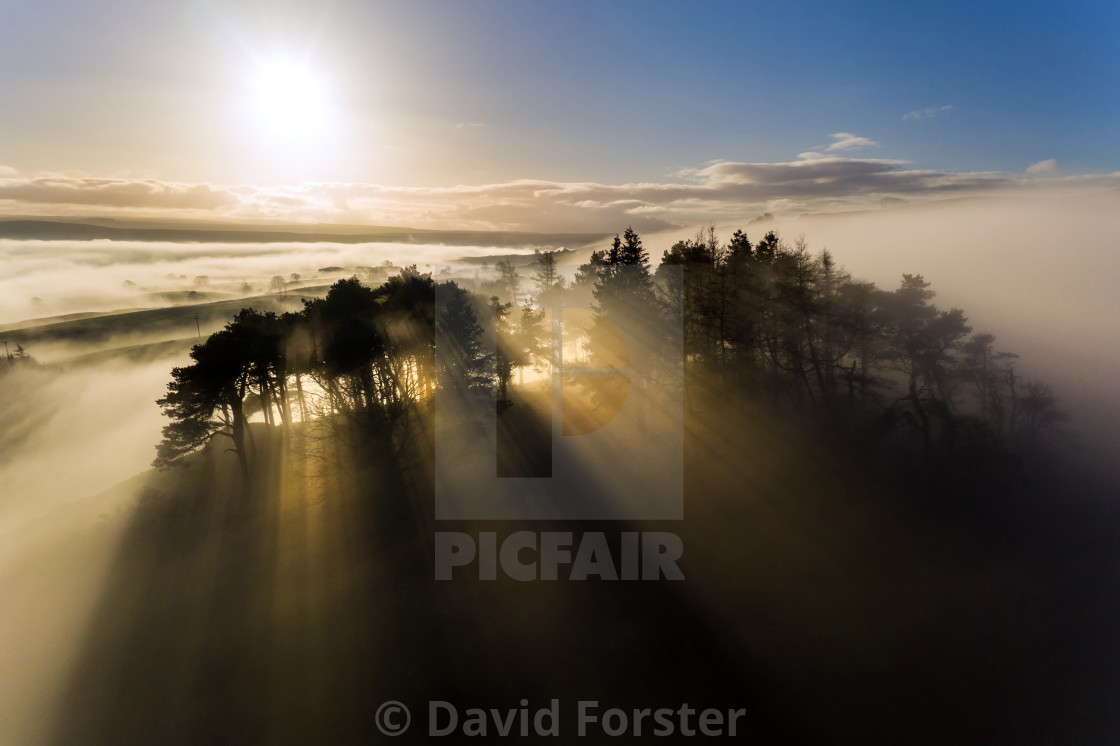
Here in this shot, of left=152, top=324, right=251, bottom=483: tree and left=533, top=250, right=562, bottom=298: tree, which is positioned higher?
left=533, top=250, right=562, bottom=298: tree

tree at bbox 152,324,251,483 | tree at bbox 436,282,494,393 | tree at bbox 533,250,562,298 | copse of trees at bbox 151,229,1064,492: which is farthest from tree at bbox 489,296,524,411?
tree at bbox 152,324,251,483

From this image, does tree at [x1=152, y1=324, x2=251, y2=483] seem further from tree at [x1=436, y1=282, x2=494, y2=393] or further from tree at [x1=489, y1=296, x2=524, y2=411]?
tree at [x1=489, y1=296, x2=524, y2=411]

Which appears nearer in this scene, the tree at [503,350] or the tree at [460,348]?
the tree at [460,348]

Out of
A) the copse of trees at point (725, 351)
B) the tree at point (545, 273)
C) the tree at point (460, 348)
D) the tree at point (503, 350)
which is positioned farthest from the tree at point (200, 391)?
the tree at point (545, 273)

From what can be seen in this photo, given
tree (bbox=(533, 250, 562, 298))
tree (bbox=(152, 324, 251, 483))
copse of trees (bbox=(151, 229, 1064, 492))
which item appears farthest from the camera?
tree (bbox=(533, 250, 562, 298))

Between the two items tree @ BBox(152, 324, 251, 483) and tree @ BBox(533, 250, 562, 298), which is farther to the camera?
tree @ BBox(533, 250, 562, 298)

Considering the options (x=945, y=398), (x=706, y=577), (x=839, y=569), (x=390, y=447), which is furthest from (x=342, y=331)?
(x=945, y=398)

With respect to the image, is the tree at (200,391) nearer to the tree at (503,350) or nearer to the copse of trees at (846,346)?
the tree at (503,350)

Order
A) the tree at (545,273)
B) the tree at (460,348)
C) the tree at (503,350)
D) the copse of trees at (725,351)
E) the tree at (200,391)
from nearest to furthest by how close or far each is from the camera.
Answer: the tree at (200,391), the copse of trees at (725,351), the tree at (460,348), the tree at (503,350), the tree at (545,273)

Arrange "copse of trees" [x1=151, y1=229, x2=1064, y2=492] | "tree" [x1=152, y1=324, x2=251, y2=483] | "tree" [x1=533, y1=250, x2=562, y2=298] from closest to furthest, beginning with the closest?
"tree" [x1=152, y1=324, x2=251, y2=483] < "copse of trees" [x1=151, y1=229, x2=1064, y2=492] < "tree" [x1=533, y1=250, x2=562, y2=298]

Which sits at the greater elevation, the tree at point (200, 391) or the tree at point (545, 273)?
the tree at point (545, 273)

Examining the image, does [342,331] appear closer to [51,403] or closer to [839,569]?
[839,569]
